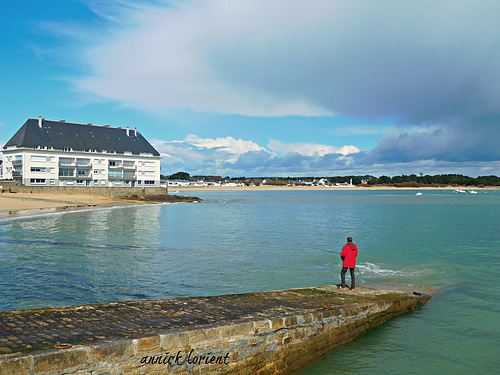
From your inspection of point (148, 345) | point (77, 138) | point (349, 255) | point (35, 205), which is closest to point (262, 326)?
point (148, 345)

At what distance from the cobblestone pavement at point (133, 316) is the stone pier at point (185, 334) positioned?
20 millimetres

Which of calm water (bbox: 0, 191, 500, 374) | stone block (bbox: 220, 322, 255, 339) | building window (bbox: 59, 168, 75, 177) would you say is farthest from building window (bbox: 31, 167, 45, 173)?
stone block (bbox: 220, 322, 255, 339)

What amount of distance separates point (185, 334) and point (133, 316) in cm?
202

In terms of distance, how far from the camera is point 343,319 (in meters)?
10.5

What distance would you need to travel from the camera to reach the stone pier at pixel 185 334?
659cm

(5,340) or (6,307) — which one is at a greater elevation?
(5,340)

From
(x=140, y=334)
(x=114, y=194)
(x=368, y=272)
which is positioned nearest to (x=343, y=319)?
(x=140, y=334)

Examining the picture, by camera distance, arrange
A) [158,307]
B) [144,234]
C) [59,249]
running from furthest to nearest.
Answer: [144,234]
[59,249]
[158,307]

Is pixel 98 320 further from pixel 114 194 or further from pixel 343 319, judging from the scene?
pixel 114 194

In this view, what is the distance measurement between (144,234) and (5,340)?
25316 millimetres

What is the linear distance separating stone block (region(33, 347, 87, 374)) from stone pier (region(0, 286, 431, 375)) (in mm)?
15

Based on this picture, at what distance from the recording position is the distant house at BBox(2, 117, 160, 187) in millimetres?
82250

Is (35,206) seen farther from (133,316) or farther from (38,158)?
(133,316)

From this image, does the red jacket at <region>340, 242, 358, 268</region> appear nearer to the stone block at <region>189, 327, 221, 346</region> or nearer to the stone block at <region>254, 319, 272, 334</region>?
the stone block at <region>254, 319, 272, 334</region>
